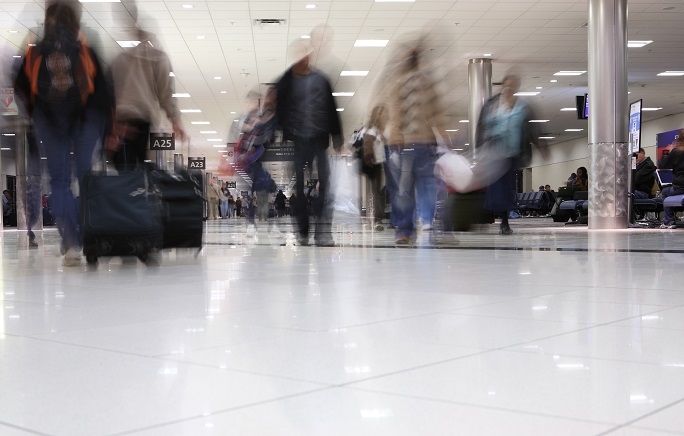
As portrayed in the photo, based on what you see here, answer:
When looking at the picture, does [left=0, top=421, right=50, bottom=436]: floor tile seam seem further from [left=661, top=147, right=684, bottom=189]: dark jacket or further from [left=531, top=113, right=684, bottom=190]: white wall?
[left=531, top=113, right=684, bottom=190]: white wall

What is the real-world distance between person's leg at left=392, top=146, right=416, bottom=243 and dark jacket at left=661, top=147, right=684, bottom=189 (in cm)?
619

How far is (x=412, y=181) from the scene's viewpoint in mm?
7598

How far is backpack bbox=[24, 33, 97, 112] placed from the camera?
505cm

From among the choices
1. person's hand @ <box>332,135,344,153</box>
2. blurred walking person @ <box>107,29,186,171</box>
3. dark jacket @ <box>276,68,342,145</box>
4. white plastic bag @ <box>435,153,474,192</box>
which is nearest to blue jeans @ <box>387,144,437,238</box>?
white plastic bag @ <box>435,153,474,192</box>

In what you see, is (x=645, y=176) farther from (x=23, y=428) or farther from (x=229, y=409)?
(x=23, y=428)

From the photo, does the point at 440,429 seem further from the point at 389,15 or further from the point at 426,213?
the point at 389,15

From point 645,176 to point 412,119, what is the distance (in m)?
8.79

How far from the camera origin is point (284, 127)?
7379 millimetres

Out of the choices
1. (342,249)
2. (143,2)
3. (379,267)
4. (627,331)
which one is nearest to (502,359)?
(627,331)

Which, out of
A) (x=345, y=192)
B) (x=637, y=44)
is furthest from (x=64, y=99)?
(x=345, y=192)

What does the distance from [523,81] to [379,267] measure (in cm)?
2072

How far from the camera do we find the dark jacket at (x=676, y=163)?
473 inches

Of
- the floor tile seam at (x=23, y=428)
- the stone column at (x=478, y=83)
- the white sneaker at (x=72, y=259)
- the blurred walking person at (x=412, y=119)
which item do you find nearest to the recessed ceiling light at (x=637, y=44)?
the stone column at (x=478, y=83)

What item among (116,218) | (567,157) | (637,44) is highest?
(637,44)
